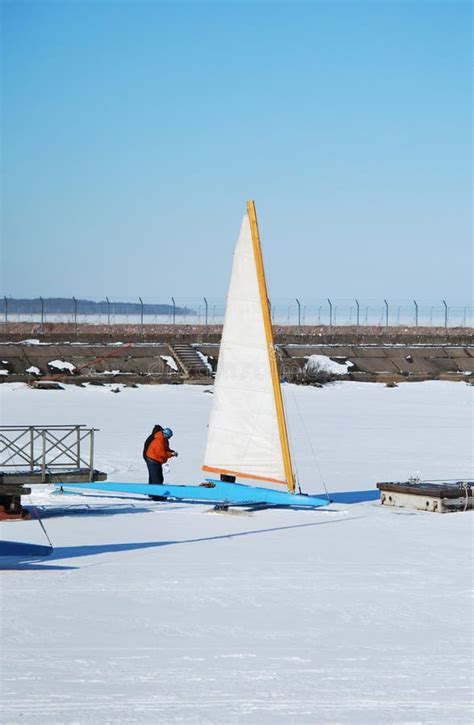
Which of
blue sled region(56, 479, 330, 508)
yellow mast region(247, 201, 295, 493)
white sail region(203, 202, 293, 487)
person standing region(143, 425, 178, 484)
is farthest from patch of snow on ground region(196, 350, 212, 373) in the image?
yellow mast region(247, 201, 295, 493)

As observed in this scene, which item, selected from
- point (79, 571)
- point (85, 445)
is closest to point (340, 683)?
point (79, 571)

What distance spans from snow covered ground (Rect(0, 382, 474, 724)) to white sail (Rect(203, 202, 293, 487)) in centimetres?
105

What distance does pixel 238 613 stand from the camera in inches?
443

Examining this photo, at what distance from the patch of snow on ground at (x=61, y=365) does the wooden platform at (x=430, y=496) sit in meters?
27.6

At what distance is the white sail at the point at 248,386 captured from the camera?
18438 millimetres

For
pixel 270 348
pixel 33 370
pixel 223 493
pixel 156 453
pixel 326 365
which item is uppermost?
pixel 270 348

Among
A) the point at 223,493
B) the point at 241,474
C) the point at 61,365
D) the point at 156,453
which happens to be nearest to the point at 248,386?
the point at 241,474

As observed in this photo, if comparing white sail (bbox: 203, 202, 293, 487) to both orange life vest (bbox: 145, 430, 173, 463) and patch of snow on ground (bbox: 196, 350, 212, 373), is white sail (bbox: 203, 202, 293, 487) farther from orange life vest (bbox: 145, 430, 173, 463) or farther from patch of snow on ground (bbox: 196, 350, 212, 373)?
patch of snow on ground (bbox: 196, 350, 212, 373)

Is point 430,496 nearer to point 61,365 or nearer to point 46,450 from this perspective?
point 46,450

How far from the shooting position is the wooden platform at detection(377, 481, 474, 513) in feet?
58.1

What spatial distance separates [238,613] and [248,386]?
767 centimetres

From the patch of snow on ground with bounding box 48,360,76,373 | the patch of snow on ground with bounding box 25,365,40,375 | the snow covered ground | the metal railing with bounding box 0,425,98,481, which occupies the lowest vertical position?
the snow covered ground

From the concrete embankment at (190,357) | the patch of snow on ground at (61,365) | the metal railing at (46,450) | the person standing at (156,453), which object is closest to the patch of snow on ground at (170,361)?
the concrete embankment at (190,357)

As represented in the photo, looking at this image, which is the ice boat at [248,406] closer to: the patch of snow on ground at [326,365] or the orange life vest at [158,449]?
the orange life vest at [158,449]
